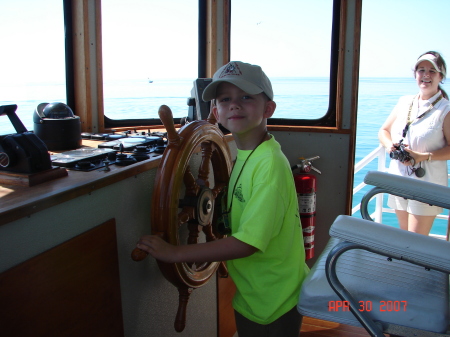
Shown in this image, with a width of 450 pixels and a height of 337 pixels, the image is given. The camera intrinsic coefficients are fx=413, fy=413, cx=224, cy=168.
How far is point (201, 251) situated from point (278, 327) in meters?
0.39

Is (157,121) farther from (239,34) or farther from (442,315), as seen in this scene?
(442,315)

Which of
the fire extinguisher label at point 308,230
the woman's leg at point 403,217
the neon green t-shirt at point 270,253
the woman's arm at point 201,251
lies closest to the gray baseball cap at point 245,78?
the neon green t-shirt at point 270,253

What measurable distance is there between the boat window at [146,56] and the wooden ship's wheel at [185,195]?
103 cm

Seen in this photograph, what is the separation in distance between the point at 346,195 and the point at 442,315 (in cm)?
183

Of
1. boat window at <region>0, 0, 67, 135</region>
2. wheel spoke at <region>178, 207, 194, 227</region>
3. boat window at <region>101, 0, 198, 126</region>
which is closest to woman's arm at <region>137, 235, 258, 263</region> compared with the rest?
wheel spoke at <region>178, 207, 194, 227</region>

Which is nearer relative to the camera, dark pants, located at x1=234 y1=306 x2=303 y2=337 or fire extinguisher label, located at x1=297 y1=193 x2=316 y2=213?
dark pants, located at x1=234 y1=306 x2=303 y2=337

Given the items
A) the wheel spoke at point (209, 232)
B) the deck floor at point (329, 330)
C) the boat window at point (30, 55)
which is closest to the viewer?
the wheel spoke at point (209, 232)

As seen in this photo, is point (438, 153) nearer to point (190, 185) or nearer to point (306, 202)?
point (306, 202)

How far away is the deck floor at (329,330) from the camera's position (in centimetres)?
236

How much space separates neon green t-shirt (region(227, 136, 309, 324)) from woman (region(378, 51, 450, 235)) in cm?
149

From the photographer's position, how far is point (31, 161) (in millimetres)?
1074

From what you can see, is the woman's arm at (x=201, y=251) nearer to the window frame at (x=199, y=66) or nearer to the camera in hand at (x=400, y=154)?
the window frame at (x=199, y=66)

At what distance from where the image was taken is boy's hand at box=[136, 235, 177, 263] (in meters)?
1.07

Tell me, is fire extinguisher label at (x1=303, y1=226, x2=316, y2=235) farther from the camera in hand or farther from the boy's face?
the boy's face
